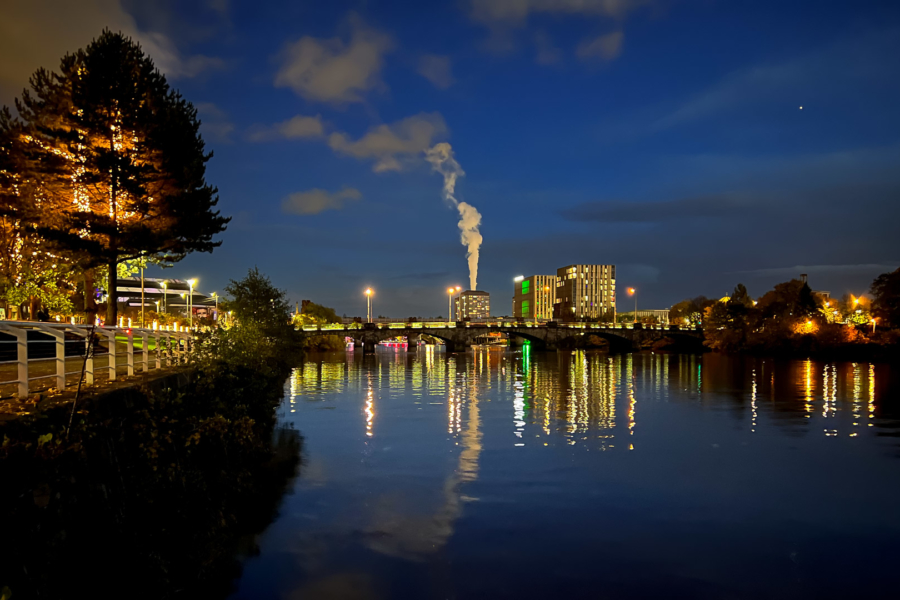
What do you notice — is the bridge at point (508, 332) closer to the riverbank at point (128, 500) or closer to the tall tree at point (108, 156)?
the tall tree at point (108, 156)

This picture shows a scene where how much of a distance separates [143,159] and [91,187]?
281 centimetres

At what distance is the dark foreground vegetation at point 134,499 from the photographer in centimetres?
761

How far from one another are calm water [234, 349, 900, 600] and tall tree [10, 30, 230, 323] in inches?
487

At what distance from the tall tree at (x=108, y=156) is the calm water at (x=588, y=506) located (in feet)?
40.6

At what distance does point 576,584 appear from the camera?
1205 cm

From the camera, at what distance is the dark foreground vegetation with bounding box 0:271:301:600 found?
300 inches

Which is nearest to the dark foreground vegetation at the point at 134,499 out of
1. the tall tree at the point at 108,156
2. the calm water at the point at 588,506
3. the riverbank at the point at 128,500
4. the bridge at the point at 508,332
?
the riverbank at the point at 128,500

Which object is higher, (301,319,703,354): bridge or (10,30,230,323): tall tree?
(10,30,230,323): tall tree

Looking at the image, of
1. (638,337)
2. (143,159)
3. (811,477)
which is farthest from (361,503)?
(638,337)

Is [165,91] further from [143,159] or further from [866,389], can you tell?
[866,389]

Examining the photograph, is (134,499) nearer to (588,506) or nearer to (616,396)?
(588,506)

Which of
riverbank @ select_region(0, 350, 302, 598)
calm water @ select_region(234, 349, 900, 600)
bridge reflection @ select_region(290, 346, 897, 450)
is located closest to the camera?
riverbank @ select_region(0, 350, 302, 598)

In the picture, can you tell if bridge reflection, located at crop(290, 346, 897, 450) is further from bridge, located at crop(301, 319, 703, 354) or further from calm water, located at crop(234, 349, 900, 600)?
bridge, located at crop(301, 319, 703, 354)

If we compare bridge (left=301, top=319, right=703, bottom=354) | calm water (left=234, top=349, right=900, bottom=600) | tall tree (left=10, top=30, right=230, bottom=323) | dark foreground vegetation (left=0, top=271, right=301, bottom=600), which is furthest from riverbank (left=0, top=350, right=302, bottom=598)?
bridge (left=301, top=319, right=703, bottom=354)
